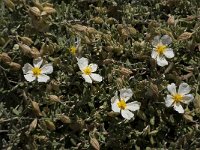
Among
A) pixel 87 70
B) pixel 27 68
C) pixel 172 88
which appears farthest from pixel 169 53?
pixel 27 68

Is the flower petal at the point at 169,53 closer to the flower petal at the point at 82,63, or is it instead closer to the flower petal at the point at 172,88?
the flower petal at the point at 172,88

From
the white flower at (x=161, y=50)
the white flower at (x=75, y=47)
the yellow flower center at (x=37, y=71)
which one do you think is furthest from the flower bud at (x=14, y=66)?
the white flower at (x=161, y=50)

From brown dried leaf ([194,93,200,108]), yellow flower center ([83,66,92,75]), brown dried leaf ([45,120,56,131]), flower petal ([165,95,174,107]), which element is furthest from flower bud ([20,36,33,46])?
brown dried leaf ([194,93,200,108])

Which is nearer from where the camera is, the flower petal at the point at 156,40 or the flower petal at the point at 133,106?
the flower petal at the point at 133,106

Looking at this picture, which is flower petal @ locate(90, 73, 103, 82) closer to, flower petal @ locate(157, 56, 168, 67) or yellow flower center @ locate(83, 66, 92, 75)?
yellow flower center @ locate(83, 66, 92, 75)

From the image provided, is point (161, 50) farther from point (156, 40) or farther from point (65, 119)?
point (65, 119)
